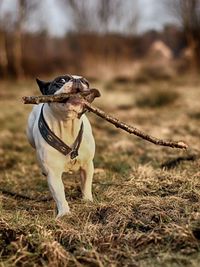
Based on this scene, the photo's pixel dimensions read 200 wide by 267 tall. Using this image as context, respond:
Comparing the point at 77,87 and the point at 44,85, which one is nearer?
the point at 77,87

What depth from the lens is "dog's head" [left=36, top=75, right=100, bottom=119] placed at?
133 inches

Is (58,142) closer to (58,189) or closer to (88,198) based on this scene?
(58,189)

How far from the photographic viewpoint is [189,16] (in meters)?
25.0

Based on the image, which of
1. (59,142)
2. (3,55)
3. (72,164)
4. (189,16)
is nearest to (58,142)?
(59,142)

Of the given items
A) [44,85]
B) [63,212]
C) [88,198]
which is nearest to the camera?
[63,212]

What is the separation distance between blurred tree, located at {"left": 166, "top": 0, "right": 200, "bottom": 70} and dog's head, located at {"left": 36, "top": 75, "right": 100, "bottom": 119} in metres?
21.6

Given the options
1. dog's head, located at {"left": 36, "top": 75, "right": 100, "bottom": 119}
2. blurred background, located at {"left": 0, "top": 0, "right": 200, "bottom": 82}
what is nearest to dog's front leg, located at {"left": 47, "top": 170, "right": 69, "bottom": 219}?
dog's head, located at {"left": 36, "top": 75, "right": 100, "bottom": 119}

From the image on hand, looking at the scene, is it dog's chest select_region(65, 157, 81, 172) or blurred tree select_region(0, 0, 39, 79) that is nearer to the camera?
dog's chest select_region(65, 157, 81, 172)

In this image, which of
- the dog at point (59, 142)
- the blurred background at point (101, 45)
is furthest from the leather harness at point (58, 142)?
the blurred background at point (101, 45)

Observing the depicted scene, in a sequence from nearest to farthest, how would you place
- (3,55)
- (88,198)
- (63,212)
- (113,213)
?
(113,213) < (63,212) < (88,198) < (3,55)

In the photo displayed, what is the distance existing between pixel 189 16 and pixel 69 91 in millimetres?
22778

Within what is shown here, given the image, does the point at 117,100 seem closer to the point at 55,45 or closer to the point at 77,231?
the point at 77,231

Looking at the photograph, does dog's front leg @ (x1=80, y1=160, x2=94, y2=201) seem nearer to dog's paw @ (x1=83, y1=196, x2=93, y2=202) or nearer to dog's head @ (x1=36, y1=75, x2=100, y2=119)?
dog's paw @ (x1=83, y1=196, x2=93, y2=202)

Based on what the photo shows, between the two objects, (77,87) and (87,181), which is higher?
(77,87)
